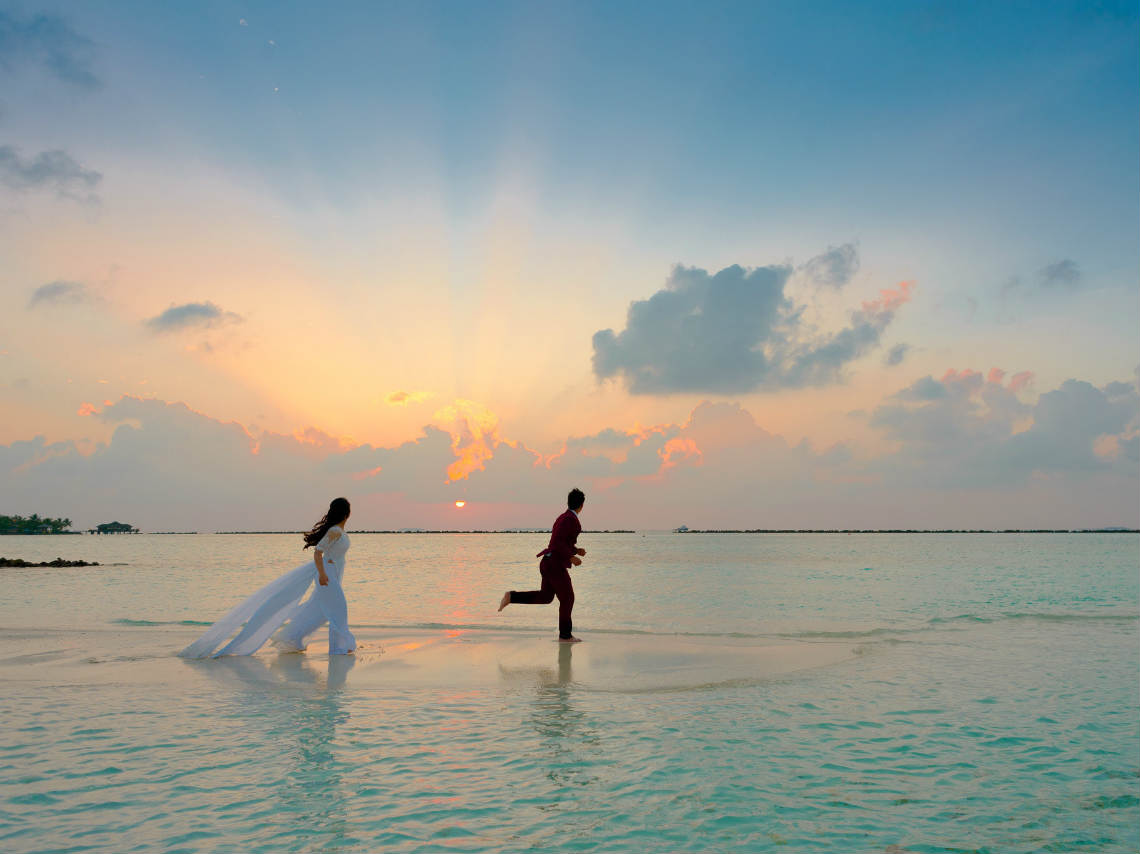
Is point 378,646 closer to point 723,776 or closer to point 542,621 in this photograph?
point 542,621

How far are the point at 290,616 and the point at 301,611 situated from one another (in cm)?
20

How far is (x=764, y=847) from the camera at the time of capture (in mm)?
5184

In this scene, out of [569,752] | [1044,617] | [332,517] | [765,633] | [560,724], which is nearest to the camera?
[569,752]

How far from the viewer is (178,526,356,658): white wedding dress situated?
508 inches

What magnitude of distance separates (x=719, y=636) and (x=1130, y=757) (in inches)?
385

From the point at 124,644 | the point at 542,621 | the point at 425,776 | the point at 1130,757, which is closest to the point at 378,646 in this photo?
the point at 124,644

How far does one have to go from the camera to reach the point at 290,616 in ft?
44.2

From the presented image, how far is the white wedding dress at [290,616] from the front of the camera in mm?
12906

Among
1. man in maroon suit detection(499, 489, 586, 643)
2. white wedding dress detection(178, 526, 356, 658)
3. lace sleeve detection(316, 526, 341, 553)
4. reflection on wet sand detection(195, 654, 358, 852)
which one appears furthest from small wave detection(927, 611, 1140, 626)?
reflection on wet sand detection(195, 654, 358, 852)

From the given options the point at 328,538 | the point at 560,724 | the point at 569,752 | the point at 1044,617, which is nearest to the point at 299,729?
the point at 560,724

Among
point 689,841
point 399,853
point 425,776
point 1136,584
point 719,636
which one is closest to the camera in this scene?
point 399,853

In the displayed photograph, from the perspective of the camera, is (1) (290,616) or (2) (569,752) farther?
(1) (290,616)

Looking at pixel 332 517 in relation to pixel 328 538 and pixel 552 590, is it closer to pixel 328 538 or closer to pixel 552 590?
pixel 328 538

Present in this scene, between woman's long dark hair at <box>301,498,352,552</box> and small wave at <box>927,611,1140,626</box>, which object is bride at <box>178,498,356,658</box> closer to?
woman's long dark hair at <box>301,498,352,552</box>
